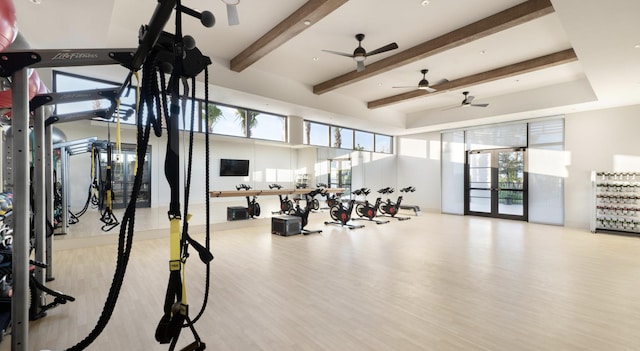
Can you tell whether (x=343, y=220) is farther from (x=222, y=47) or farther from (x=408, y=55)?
(x=222, y=47)

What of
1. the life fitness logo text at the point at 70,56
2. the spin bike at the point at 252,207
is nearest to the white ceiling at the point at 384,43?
the life fitness logo text at the point at 70,56

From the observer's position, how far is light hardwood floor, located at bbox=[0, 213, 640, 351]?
2.38m

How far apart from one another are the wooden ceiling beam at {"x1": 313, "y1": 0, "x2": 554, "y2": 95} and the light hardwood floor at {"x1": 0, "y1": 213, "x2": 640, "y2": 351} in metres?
3.53

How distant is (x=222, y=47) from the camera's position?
562 centimetres

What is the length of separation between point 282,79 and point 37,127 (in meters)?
5.22

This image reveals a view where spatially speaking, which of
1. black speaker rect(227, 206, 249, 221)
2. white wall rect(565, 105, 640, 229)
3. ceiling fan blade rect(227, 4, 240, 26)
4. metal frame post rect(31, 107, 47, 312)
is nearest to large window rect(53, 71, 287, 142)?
black speaker rect(227, 206, 249, 221)

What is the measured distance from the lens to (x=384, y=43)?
542 centimetres

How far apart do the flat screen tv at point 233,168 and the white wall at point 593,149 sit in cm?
879

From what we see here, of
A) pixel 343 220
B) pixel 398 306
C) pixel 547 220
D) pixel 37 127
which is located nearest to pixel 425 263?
pixel 398 306

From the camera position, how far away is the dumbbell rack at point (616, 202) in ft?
22.6

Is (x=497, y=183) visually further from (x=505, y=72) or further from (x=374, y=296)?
(x=374, y=296)

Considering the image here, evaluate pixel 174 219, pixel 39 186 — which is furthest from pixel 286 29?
pixel 174 219

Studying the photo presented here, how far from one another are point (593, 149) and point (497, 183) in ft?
7.99

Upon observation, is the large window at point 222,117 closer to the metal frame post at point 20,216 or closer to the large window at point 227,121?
the large window at point 227,121
